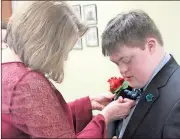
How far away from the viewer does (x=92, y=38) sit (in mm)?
2504

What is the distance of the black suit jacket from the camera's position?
39.9 inches

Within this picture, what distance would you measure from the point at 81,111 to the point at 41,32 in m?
0.55

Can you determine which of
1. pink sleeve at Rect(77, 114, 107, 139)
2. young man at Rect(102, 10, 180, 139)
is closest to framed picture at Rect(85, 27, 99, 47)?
young man at Rect(102, 10, 180, 139)

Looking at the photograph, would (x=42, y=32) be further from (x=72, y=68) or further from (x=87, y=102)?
(x=72, y=68)

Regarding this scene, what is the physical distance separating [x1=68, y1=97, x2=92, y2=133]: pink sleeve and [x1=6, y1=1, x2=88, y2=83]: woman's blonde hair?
0.41 meters

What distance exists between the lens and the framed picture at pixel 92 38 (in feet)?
8.12

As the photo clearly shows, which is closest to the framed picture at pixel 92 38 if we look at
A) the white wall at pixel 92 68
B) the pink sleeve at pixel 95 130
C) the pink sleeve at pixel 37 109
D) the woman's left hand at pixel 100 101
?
the white wall at pixel 92 68

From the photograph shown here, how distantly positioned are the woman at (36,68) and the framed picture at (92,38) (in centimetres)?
154

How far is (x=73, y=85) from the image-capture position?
8.27 feet

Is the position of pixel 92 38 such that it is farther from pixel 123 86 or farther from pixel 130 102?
pixel 130 102

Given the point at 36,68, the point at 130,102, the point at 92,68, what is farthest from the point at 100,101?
the point at 92,68

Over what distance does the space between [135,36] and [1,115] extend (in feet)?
1.89

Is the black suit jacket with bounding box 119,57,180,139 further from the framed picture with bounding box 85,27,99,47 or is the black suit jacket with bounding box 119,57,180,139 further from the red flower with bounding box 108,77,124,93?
the framed picture with bounding box 85,27,99,47

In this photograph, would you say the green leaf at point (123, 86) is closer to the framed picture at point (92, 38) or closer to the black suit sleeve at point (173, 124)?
the black suit sleeve at point (173, 124)
